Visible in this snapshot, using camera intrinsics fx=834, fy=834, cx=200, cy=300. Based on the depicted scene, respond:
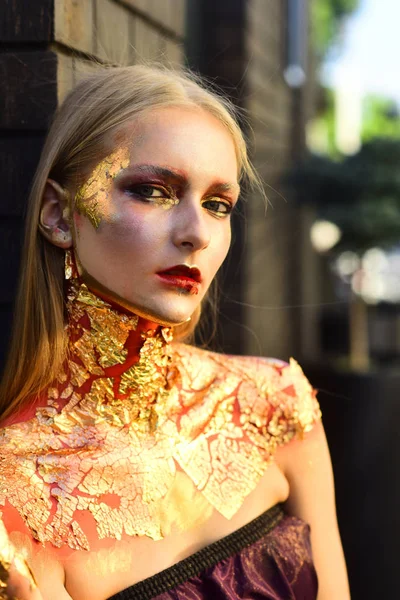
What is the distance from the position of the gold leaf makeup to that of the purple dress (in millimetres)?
717

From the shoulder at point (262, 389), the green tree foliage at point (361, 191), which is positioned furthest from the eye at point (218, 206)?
the green tree foliage at point (361, 191)

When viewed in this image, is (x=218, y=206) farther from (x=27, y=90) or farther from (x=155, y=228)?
(x=27, y=90)

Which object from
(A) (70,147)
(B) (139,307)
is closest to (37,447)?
(B) (139,307)

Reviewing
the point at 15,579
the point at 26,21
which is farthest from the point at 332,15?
the point at 15,579

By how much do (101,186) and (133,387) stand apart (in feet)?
1.40

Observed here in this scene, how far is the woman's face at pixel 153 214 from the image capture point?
1643 millimetres

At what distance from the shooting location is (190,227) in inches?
65.0

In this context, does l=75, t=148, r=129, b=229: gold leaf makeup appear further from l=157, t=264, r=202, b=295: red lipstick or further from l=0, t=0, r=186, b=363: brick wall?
l=0, t=0, r=186, b=363: brick wall

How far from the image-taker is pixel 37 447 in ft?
5.41

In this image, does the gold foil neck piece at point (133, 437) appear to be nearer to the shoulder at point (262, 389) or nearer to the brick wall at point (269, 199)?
the shoulder at point (262, 389)

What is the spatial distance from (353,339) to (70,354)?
514 centimetres

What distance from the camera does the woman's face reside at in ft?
5.39

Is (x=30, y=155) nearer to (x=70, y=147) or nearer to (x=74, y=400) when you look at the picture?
(x=70, y=147)

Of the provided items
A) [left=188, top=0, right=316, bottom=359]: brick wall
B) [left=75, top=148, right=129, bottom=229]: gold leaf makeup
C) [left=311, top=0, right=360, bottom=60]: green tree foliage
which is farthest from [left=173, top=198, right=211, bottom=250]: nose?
[left=311, top=0, right=360, bottom=60]: green tree foliage
